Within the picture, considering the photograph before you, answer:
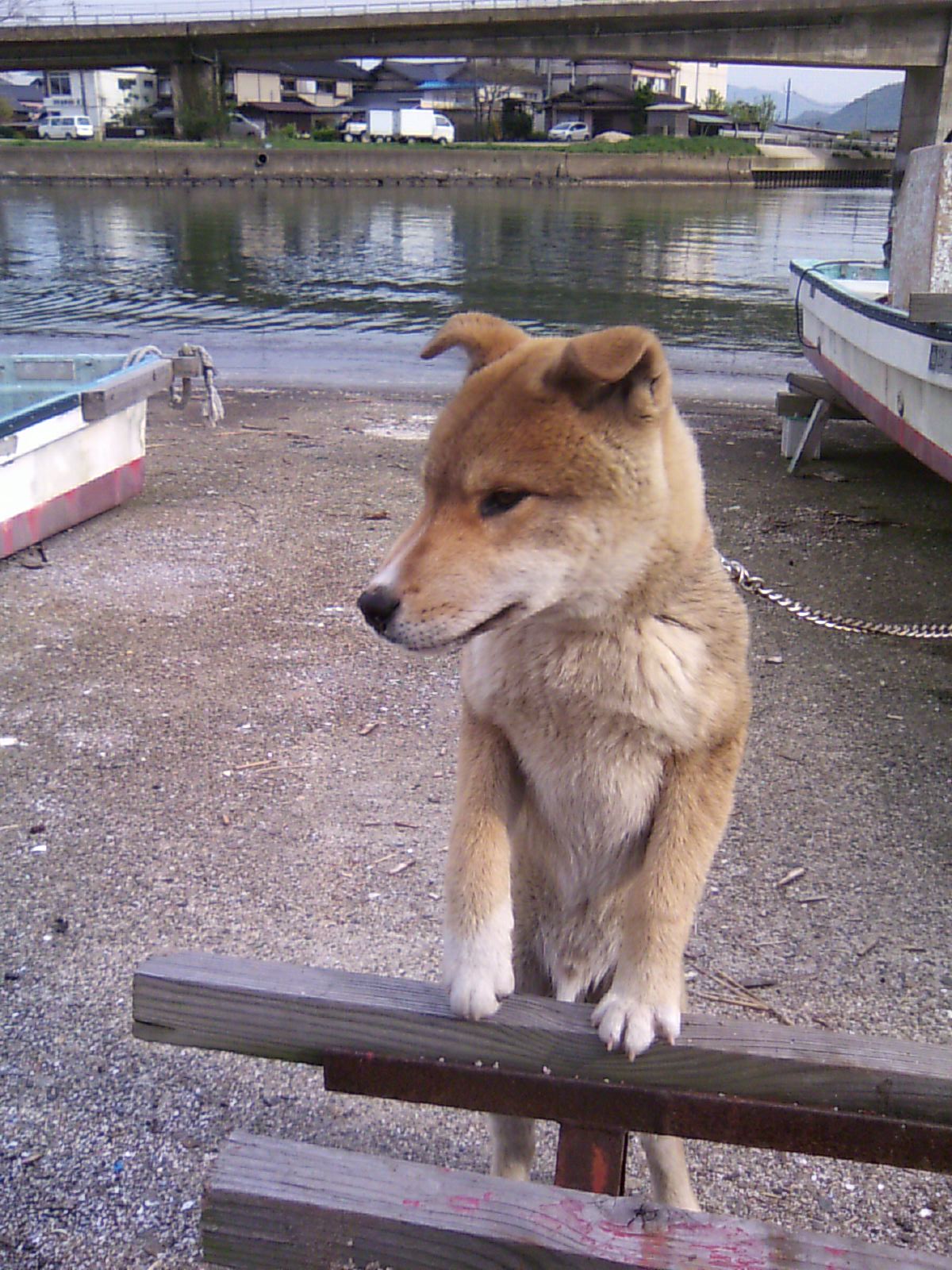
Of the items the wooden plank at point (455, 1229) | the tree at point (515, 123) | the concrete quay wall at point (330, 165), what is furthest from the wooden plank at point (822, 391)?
the tree at point (515, 123)

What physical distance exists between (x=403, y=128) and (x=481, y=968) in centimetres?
8998

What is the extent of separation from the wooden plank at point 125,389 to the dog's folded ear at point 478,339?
18.6ft

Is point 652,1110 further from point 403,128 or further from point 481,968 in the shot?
point 403,128

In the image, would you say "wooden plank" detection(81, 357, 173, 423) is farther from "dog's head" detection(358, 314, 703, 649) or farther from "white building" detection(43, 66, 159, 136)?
"white building" detection(43, 66, 159, 136)

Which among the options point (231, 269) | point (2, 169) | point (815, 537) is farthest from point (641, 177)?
point (815, 537)

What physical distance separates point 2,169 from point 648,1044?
2813 inches

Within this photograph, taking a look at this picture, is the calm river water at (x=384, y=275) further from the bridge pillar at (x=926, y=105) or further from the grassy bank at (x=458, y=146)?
the grassy bank at (x=458, y=146)

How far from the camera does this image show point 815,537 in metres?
8.26

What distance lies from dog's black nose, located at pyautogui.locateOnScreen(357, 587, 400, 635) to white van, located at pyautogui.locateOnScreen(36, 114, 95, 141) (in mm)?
88893

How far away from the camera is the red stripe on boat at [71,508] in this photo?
739 cm

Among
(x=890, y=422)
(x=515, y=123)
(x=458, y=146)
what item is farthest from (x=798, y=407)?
(x=515, y=123)

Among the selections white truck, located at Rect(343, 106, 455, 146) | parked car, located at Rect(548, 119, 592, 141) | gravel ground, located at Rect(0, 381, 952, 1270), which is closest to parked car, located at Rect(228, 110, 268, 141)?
white truck, located at Rect(343, 106, 455, 146)

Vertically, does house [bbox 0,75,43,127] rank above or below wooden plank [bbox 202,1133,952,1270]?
above

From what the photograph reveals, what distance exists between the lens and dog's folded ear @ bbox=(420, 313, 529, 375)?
2512 millimetres
